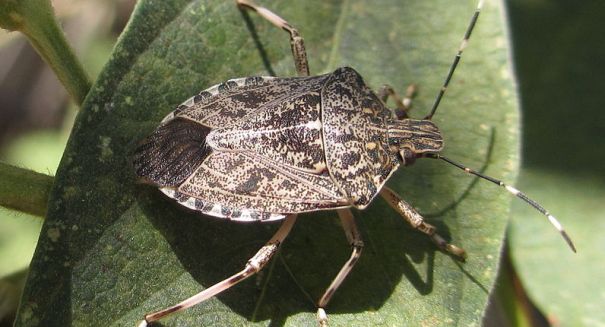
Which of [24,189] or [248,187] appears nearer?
[24,189]

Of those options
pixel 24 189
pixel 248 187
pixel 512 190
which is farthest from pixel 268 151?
pixel 512 190

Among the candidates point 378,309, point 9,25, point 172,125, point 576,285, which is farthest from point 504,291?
point 9,25

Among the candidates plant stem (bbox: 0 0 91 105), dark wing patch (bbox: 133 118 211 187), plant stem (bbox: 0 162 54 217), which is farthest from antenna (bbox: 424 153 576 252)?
plant stem (bbox: 0 162 54 217)

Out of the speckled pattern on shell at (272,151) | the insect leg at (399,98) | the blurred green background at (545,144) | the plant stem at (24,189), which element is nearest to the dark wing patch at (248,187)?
the speckled pattern on shell at (272,151)

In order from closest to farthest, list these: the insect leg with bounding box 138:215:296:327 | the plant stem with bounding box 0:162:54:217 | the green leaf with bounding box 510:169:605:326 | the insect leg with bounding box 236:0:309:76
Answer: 1. the plant stem with bounding box 0:162:54:217
2. the insect leg with bounding box 138:215:296:327
3. the insect leg with bounding box 236:0:309:76
4. the green leaf with bounding box 510:169:605:326

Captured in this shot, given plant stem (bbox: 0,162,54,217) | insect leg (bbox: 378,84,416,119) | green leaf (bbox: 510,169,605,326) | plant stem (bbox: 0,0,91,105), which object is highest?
plant stem (bbox: 0,0,91,105)

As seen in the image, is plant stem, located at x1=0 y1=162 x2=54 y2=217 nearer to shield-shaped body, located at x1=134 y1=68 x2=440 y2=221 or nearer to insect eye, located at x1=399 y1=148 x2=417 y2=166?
shield-shaped body, located at x1=134 y1=68 x2=440 y2=221

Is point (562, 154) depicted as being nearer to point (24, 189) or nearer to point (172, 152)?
point (172, 152)
